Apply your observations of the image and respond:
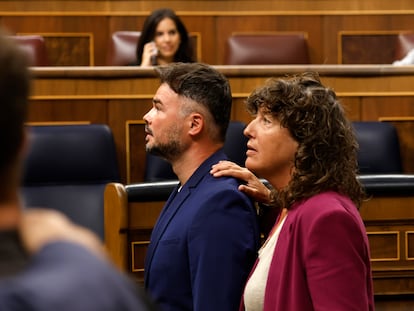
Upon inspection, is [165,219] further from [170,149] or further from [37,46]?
[37,46]

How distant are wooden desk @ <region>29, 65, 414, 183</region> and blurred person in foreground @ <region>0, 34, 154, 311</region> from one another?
4.57ft

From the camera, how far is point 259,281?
0.92m

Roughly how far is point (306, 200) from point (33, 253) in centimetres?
60

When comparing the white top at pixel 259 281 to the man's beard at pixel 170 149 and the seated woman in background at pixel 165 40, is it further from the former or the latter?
the seated woman in background at pixel 165 40

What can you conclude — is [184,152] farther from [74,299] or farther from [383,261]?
[74,299]

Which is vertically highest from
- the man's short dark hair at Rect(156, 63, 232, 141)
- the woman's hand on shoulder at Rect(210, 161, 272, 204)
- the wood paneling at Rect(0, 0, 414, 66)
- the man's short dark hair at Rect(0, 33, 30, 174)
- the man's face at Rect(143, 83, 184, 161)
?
the wood paneling at Rect(0, 0, 414, 66)

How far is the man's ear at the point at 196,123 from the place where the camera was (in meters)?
1.07

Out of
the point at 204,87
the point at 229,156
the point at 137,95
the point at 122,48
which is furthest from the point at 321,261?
the point at 122,48

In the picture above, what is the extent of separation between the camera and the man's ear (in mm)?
1069

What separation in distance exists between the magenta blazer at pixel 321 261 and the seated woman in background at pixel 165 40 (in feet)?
4.35

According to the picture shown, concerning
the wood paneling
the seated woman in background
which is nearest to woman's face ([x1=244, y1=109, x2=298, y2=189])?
the seated woman in background

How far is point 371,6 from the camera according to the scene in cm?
261

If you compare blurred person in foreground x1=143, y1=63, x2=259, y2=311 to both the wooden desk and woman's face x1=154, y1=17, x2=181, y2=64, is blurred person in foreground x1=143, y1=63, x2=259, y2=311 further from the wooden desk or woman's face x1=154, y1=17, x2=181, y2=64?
woman's face x1=154, y1=17, x2=181, y2=64

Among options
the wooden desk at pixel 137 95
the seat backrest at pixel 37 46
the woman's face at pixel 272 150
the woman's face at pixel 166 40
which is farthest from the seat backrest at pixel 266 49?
the woman's face at pixel 272 150
